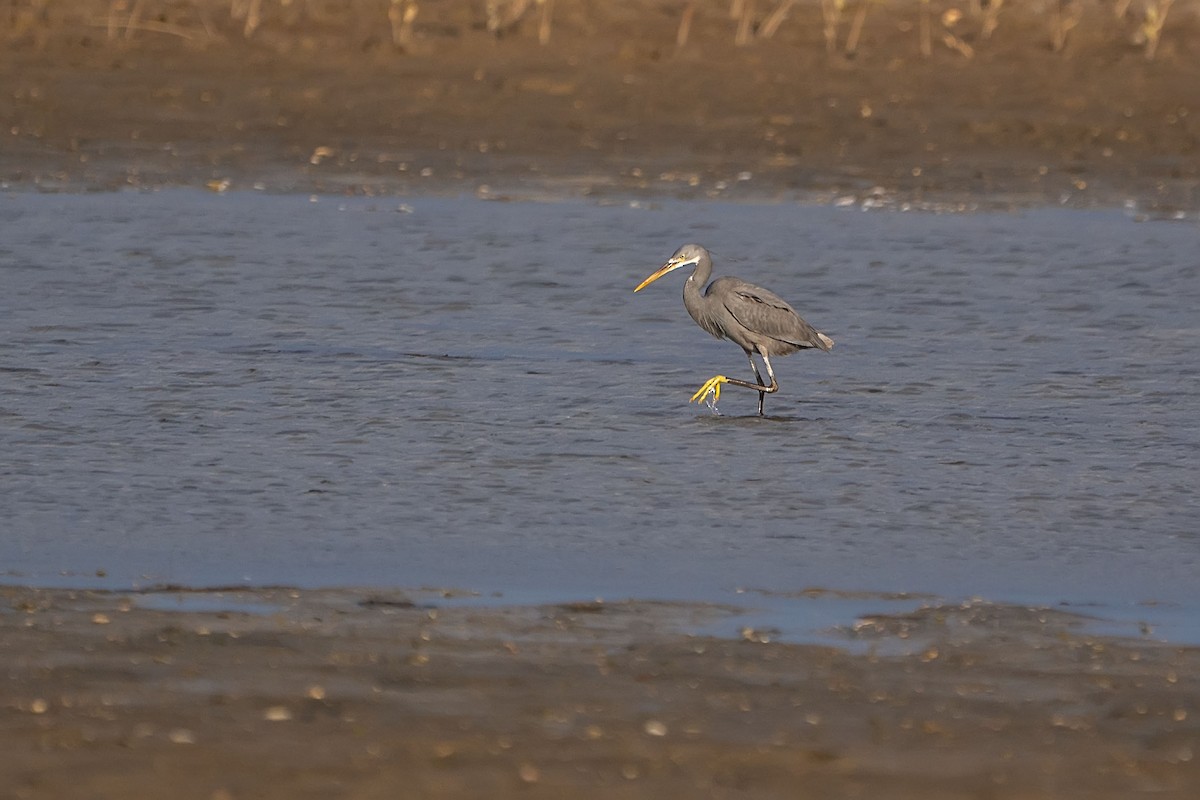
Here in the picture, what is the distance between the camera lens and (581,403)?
1038 centimetres

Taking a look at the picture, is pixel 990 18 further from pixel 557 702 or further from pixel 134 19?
pixel 557 702

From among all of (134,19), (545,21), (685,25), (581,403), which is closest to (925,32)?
(685,25)

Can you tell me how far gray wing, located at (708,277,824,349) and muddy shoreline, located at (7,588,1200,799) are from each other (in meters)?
4.29

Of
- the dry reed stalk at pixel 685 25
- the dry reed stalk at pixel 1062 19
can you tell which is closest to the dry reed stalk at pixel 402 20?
the dry reed stalk at pixel 685 25

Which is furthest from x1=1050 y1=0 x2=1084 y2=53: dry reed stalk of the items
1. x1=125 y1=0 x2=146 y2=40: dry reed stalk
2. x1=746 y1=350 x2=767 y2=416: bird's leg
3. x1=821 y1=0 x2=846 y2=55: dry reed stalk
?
x1=746 y1=350 x2=767 y2=416: bird's leg

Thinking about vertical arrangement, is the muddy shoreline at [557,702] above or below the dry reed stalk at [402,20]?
below

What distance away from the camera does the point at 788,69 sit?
18859 millimetres

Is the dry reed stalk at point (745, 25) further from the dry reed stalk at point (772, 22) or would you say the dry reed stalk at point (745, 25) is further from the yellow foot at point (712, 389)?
the yellow foot at point (712, 389)

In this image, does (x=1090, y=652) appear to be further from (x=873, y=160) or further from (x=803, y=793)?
(x=873, y=160)

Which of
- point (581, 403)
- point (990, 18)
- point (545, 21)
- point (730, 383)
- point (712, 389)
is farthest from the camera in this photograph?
point (990, 18)

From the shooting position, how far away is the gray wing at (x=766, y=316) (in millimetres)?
11156

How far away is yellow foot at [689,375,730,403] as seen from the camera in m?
10.7

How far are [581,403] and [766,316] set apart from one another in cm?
131

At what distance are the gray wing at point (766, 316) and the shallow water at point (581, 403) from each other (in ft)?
0.94
